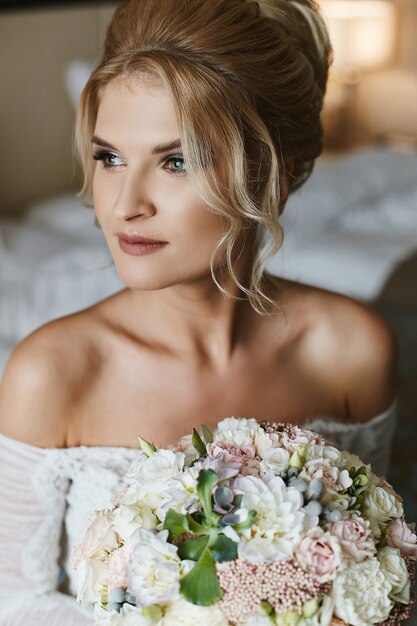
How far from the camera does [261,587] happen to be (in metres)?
0.75

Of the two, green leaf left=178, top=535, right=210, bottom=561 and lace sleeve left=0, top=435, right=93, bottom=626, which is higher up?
green leaf left=178, top=535, right=210, bottom=561

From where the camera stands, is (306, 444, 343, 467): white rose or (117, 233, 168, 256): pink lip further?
(117, 233, 168, 256): pink lip

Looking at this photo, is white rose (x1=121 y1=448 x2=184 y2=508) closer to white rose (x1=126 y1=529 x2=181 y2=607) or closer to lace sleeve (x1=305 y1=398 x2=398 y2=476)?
white rose (x1=126 y1=529 x2=181 y2=607)

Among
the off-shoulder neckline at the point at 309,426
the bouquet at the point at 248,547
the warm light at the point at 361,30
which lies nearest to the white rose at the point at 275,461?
the bouquet at the point at 248,547

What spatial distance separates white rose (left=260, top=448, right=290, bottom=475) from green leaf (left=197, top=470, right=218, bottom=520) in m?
0.09

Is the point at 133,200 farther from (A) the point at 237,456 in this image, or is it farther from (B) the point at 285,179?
(A) the point at 237,456

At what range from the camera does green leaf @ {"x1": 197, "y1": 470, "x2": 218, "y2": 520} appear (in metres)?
0.78

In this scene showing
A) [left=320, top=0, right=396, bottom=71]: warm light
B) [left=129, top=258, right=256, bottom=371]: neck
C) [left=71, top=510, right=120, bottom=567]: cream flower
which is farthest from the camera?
[left=320, top=0, right=396, bottom=71]: warm light

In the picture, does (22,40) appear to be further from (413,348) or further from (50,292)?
(413,348)

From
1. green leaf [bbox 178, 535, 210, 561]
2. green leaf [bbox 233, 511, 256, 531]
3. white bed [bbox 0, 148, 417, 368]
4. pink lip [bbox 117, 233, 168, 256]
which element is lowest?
white bed [bbox 0, 148, 417, 368]

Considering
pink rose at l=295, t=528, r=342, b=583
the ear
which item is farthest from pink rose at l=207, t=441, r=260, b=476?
the ear

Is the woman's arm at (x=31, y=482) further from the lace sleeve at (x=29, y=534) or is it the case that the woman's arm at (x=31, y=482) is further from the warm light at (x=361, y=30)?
the warm light at (x=361, y=30)

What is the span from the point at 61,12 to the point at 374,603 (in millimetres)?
3090

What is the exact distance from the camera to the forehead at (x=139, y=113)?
1.13m
